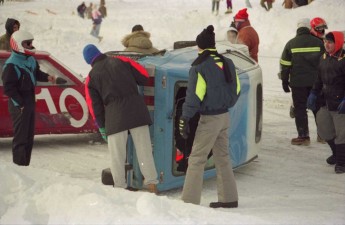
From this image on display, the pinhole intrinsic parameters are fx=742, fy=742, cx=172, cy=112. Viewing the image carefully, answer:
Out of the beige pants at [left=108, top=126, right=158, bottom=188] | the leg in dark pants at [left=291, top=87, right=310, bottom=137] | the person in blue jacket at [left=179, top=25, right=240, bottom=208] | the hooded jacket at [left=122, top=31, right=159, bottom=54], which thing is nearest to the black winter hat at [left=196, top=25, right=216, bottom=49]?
the person in blue jacket at [left=179, top=25, right=240, bottom=208]

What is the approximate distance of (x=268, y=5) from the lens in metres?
31.2

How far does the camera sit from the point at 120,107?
7.11 meters

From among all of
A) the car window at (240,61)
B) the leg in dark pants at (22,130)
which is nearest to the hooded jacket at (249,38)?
the car window at (240,61)

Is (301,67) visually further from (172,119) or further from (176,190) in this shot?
(172,119)

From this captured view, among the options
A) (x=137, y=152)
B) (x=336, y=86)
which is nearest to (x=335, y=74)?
(x=336, y=86)

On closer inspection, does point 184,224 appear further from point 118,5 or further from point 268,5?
point 118,5

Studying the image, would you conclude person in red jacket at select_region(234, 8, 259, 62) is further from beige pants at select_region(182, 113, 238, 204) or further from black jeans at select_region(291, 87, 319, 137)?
beige pants at select_region(182, 113, 238, 204)

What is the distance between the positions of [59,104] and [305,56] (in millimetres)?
3478

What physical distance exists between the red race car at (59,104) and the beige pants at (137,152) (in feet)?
10.1

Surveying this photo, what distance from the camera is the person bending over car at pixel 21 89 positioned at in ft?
26.8

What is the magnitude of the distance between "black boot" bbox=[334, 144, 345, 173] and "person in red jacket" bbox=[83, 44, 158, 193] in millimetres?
2530

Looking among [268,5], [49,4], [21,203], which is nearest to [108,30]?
[49,4]

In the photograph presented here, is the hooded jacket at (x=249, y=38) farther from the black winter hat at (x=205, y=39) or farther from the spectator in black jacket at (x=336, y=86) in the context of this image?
the black winter hat at (x=205, y=39)

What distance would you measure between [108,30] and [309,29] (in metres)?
23.6
